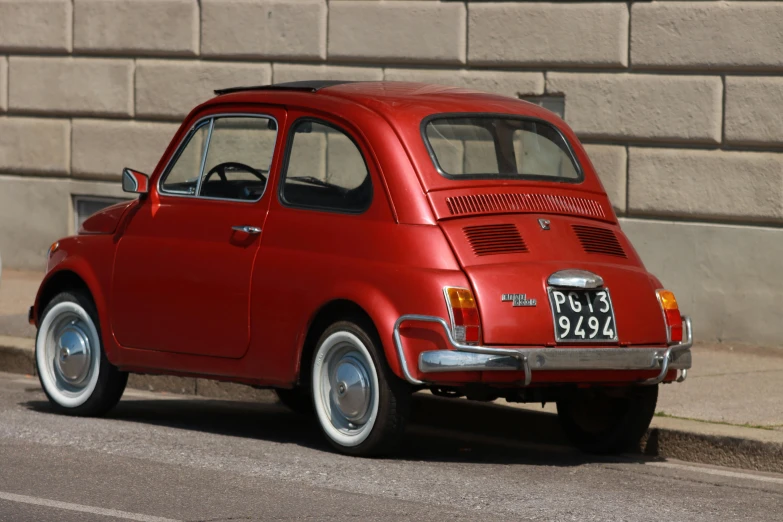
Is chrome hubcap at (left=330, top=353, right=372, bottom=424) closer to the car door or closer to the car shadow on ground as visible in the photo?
the car shadow on ground

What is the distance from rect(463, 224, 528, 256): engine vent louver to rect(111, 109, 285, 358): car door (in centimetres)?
117

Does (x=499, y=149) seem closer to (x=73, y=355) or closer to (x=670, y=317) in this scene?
(x=670, y=317)

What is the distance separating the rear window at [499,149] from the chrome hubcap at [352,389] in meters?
1.02

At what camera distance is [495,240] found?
7.25 meters

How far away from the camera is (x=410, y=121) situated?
7559 mm

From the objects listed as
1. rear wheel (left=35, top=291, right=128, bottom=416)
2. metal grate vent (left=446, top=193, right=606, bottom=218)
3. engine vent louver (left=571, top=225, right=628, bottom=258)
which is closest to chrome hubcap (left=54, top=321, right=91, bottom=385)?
rear wheel (left=35, top=291, right=128, bottom=416)

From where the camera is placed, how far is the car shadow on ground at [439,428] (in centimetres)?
778

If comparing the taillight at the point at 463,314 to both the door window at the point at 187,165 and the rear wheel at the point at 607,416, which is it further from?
the door window at the point at 187,165

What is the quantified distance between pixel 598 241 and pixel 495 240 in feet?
2.11

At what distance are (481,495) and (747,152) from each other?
19.1 feet

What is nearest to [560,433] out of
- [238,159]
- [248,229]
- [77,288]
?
[248,229]

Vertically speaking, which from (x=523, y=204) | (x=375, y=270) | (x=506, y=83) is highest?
(x=506, y=83)

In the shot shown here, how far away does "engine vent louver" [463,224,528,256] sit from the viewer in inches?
282

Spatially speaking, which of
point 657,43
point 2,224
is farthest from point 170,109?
point 657,43
